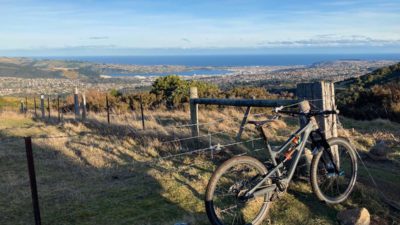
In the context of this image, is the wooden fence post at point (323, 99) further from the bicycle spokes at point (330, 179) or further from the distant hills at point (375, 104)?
the distant hills at point (375, 104)

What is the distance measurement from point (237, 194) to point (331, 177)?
5.90 ft

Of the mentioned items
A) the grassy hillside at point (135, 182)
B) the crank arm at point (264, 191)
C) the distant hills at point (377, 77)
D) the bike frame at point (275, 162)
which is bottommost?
the grassy hillside at point (135, 182)

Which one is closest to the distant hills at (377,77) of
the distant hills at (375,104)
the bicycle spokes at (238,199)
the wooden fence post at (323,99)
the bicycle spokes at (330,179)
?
Answer: the distant hills at (375,104)

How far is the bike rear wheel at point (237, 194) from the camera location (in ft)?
15.6

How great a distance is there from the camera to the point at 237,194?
494 centimetres

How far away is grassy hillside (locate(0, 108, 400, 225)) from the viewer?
5641 millimetres

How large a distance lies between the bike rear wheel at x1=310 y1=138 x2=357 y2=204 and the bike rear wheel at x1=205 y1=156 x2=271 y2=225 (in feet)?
2.80

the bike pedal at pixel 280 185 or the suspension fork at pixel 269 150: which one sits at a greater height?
the suspension fork at pixel 269 150

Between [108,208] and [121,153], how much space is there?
11.2 ft

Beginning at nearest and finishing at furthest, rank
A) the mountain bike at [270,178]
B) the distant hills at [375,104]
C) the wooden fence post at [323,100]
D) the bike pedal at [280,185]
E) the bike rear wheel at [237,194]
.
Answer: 1. the bike rear wheel at [237,194]
2. the mountain bike at [270,178]
3. the bike pedal at [280,185]
4. the wooden fence post at [323,100]
5. the distant hills at [375,104]

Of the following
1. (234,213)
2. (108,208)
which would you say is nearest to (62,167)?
(108,208)

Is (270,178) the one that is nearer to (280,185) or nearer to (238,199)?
(280,185)

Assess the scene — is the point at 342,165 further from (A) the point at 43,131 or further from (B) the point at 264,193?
(A) the point at 43,131

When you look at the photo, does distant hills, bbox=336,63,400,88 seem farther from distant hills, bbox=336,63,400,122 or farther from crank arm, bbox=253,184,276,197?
crank arm, bbox=253,184,276,197
